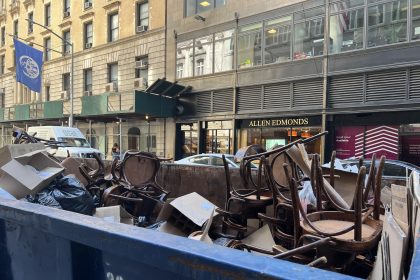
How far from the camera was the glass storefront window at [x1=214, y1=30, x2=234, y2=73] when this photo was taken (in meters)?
18.9

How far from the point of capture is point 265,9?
57.6 feet

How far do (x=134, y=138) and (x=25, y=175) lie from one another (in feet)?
67.4

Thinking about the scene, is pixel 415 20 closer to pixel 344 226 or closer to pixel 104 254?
pixel 344 226

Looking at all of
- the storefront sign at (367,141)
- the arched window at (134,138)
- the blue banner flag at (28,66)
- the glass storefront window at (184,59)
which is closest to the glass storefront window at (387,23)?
the storefront sign at (367,141)

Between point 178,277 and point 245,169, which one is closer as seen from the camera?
point 178,277

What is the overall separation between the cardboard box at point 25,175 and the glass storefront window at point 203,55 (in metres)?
16.5

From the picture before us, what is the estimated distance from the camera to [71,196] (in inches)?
136

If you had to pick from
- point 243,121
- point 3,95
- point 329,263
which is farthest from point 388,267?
point 3,95

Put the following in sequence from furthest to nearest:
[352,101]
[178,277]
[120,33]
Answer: [120,33] → [352,101] → [178,277]

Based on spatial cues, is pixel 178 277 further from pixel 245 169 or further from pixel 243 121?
pixel 243 121

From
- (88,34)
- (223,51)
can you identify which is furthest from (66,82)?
(223,51)

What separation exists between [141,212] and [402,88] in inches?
502

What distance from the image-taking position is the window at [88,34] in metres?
Result: 27.0

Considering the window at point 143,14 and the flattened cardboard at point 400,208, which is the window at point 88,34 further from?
the flattened cardboard at point 400,208
